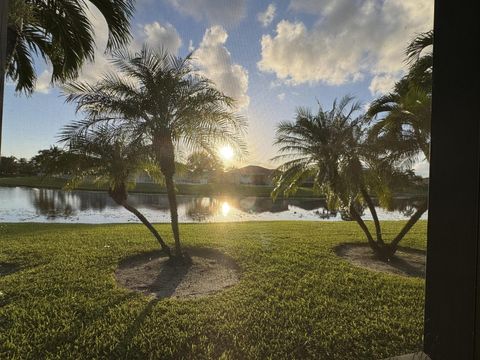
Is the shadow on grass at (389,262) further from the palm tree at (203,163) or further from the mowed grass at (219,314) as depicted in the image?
the palm tree at (203,163)

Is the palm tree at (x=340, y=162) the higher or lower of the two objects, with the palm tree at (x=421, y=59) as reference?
lower

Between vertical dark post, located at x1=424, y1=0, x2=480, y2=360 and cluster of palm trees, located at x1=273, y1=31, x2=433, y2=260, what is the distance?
13.6 feet

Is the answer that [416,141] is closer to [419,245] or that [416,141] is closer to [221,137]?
[419,245]

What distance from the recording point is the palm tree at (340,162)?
6.28m

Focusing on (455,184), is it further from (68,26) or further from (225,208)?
(225,208)

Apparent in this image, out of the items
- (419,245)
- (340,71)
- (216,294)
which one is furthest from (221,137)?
(419,245)

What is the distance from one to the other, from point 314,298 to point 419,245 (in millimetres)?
5376

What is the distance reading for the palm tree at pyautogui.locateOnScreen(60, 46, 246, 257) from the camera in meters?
5.00

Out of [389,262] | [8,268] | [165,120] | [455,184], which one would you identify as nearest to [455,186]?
[455,184]

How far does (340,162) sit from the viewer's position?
21.5ft

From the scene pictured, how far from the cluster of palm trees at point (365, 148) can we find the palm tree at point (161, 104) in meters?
2.47

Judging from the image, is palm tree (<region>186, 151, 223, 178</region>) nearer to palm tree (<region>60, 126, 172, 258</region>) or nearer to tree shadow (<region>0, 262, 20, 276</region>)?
palm tree (<region>60, 126, 172, 258</region>)

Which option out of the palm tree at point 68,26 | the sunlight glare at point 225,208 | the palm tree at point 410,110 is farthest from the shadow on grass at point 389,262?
the sunlight glare at point 225,208

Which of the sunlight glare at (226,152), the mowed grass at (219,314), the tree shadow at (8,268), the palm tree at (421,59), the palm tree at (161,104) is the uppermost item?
the palm tree at (421,59)
